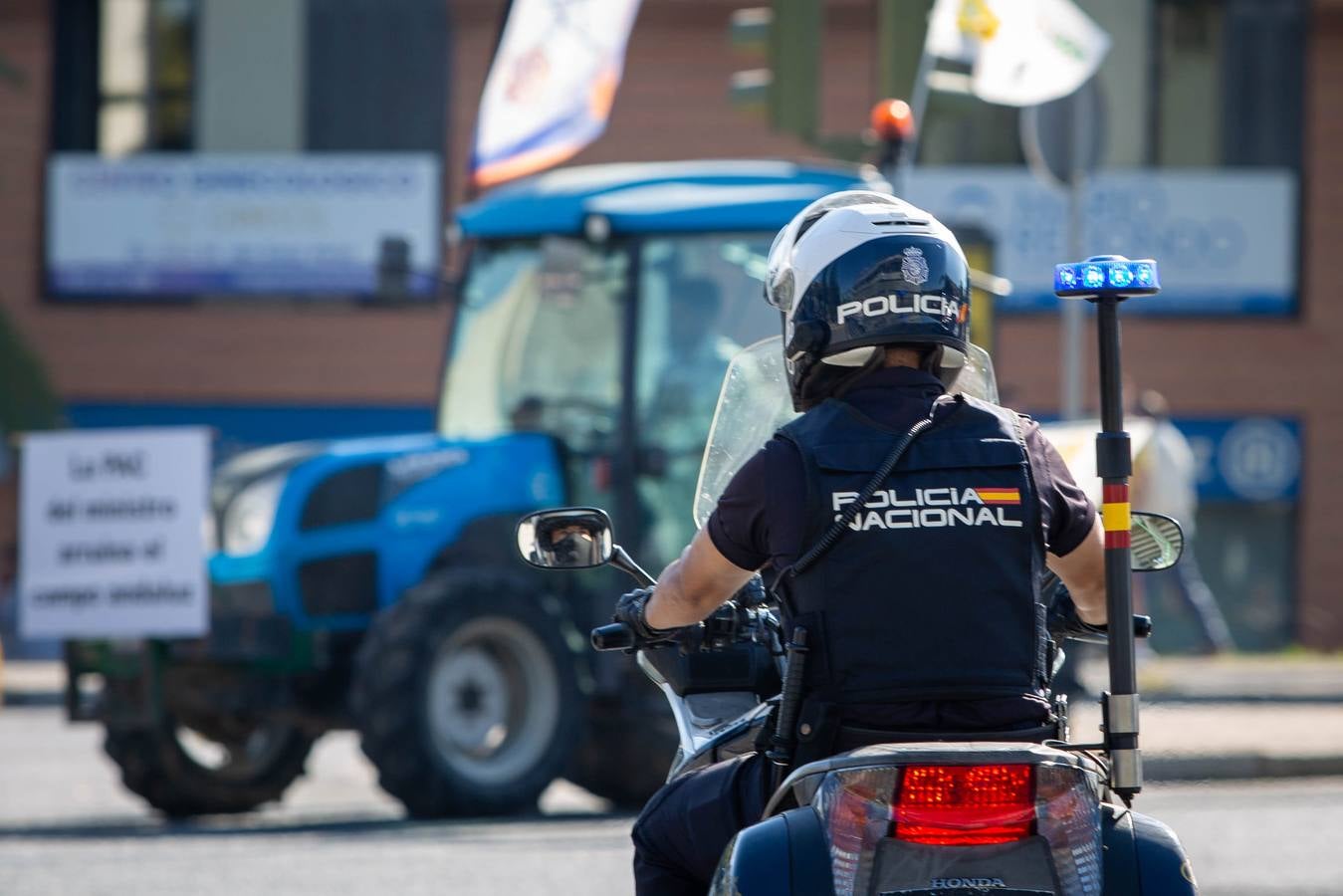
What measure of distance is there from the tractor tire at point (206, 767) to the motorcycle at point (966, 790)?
22.2 feet

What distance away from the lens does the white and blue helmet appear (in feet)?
11.9

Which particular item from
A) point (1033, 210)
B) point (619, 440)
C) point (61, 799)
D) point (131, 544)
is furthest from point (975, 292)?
point (1033, 210)

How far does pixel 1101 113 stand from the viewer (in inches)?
Answer: 488

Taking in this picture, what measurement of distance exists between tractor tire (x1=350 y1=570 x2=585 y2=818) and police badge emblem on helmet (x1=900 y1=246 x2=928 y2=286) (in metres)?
6.03

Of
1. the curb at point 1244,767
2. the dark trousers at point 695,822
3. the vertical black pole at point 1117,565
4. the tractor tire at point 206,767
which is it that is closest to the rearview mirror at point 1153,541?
the vertical black pole at point 1117,565

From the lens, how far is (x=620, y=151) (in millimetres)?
22922

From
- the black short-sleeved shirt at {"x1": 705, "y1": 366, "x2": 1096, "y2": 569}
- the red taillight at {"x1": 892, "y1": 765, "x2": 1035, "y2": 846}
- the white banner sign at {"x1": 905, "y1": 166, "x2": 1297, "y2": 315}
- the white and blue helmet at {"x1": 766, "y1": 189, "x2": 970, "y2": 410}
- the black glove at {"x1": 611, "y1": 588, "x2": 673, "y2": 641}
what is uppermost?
the white banner sign at {"x1": 905, "y1": 166, "x2": 1297, "y2": 315}

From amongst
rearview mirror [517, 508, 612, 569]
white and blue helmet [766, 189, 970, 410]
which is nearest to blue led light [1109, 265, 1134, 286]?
white and blue helmet [766, 189, 970, 410]

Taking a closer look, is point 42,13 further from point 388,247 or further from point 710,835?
point 710,835

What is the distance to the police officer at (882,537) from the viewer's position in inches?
134

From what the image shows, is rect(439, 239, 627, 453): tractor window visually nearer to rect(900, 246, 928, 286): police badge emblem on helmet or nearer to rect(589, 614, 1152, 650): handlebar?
rect(589, 614, 1152, 650): handlebar

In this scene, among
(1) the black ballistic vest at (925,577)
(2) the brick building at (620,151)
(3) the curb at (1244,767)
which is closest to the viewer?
(1) the black ballistic vest at (925,577)

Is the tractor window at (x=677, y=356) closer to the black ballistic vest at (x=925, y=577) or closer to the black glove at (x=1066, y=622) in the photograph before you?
the black glove at (x=1066, y=622)

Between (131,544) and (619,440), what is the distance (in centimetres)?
219
